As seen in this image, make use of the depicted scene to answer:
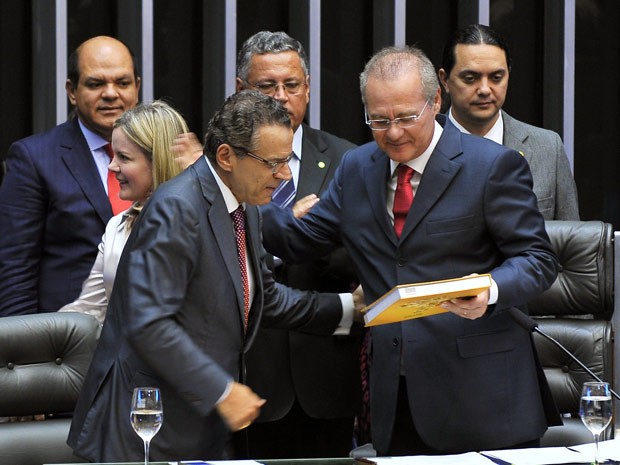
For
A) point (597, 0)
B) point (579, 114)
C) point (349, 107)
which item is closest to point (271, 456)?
point (349, 107)

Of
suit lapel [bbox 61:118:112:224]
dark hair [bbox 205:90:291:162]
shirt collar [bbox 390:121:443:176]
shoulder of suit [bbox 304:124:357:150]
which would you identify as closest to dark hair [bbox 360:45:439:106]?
shirt collar [bbox 390:121:443:176]

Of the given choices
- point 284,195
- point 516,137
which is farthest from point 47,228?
point 516,137

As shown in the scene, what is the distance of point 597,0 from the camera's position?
197 inches

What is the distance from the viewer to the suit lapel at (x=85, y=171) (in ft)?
11.7

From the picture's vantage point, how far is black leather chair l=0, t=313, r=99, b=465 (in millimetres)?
2789

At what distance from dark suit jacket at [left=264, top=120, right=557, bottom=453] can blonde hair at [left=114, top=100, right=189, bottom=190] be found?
60 centimetres

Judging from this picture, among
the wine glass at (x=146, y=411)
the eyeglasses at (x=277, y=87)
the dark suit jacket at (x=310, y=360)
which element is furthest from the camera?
the eyeglasses at (x=277, y=87)

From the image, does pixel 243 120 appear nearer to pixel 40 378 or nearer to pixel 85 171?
pixel 40 378

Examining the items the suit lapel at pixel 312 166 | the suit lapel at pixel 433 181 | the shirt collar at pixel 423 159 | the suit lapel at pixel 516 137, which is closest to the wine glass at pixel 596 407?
the suit lapel at pixel 433 181

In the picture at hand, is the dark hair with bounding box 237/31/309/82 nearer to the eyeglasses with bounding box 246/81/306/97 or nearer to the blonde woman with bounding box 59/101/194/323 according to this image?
the eyeglasses with bounding box 246/81/306/97

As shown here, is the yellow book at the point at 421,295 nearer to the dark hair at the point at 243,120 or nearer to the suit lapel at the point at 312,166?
the dark hair at the point at 243,120

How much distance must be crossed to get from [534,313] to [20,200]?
60.9 inches

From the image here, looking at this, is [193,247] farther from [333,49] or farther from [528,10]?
[528,10]

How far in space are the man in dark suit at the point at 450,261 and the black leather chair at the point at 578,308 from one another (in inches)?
15.5
